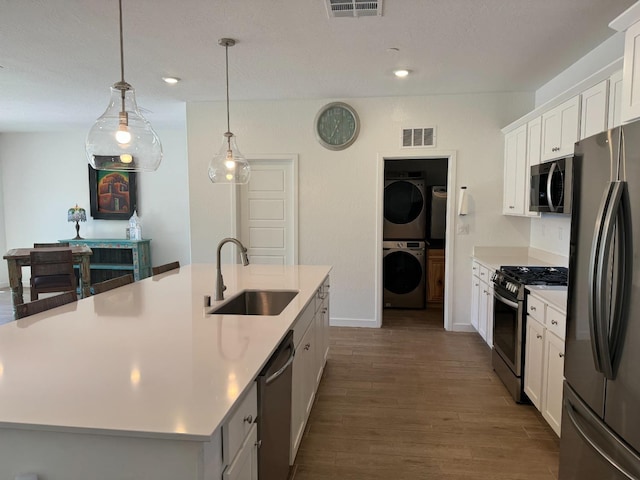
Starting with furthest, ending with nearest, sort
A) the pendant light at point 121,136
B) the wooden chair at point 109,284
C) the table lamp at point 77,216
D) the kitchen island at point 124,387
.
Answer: the table lamp at point 77,216
the wooden chair at point 109,284
the pendant light at point 121,136
the kitchen island at point 124,387

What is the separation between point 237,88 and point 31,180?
5.00 m

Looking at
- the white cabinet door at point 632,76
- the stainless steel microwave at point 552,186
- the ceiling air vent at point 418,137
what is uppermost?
the ceiling air vent at point 418,137

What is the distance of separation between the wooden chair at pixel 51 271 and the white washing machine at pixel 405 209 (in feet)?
12.9

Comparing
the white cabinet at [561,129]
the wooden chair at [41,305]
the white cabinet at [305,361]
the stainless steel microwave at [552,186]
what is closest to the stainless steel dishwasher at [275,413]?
the white cabinet at [305,361]

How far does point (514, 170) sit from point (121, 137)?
370 cm

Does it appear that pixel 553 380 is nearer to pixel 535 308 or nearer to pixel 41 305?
pixel 535 308

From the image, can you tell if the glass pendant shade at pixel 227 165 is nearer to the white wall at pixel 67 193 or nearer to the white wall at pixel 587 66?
the white wall at pixel 587 66

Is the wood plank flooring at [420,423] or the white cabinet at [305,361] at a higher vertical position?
the white cabinet at [305,361]

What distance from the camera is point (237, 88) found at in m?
4.41

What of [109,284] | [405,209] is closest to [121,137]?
[109,284]

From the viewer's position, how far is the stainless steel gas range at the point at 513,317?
2.96m

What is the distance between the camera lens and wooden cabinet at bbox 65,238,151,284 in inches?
258

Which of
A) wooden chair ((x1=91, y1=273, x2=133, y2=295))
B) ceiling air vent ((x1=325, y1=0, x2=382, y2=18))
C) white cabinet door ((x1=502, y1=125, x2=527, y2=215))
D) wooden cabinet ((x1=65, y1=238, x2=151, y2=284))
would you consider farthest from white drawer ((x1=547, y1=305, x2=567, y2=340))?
wooden cabinet ((x1=65, y1=238, x2=151, y2=284))

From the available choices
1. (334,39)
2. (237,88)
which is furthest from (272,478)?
(237,88)
